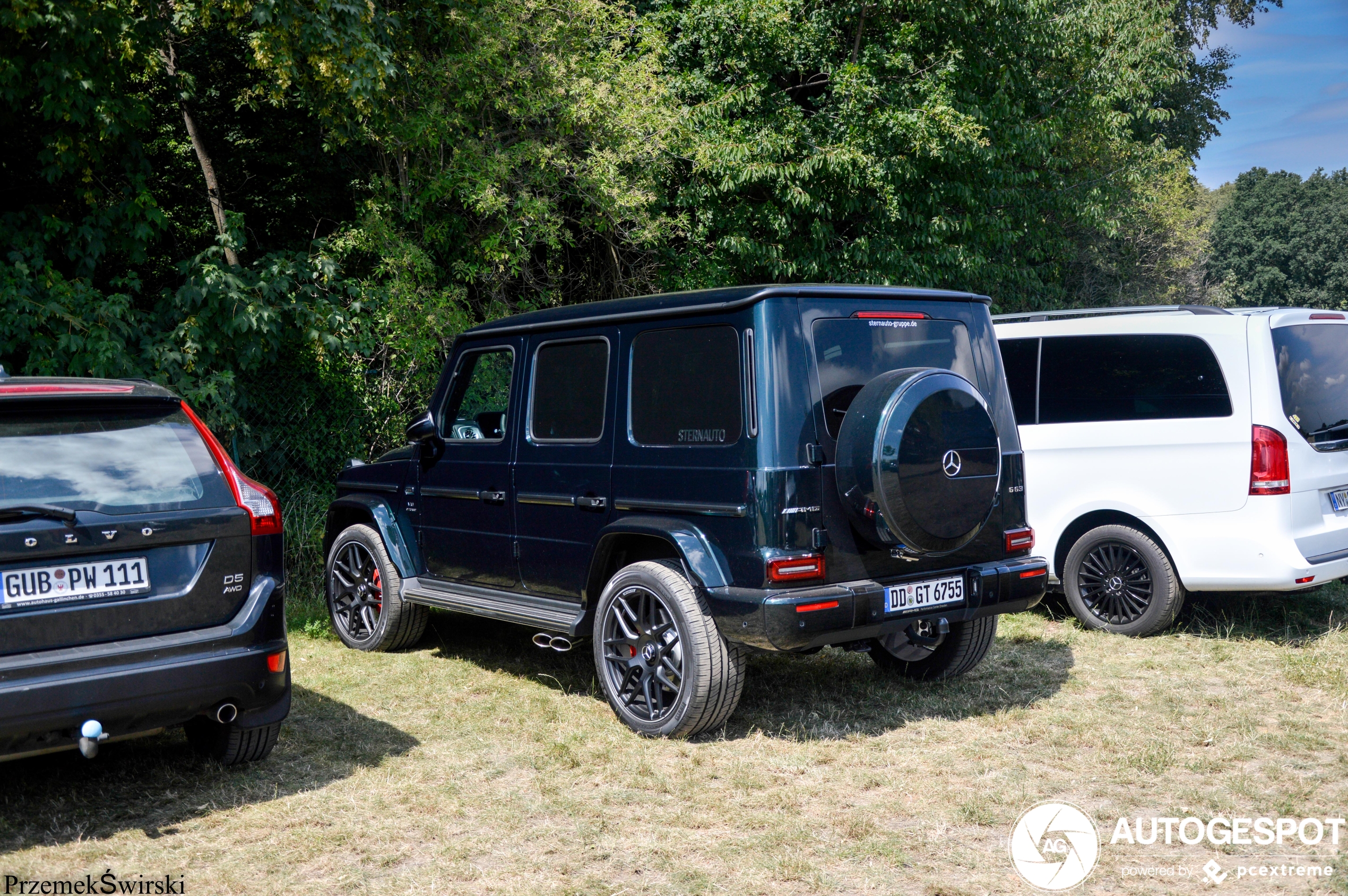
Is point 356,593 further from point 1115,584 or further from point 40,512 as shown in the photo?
point 1115,584

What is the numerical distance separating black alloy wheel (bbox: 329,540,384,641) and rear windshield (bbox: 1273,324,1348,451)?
19.1 ft

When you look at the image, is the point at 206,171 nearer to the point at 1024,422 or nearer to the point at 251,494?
the point at 251,494

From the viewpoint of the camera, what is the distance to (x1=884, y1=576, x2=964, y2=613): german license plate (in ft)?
16.9

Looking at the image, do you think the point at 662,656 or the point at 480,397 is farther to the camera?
the point at 480,397

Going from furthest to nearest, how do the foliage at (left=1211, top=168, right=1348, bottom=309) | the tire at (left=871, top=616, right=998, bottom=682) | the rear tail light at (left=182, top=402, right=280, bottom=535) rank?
the foliage at (left=1211, top=168, right=1348, bottom=309), the tire at (left=871, top=616, right=998, bottom=682), the rear tail light at (left=182, top=402, right=280, bottom=535)

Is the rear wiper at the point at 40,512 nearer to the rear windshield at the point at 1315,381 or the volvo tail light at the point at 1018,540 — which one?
the volvo tail light at the point at 1018,540

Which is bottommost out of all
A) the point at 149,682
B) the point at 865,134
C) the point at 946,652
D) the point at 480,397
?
the point at 946,652

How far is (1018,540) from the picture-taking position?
5758 millimetres

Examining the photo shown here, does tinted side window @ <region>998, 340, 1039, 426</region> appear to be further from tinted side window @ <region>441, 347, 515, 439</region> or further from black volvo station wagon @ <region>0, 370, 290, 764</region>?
black volvo station wagon @ <region>0, 370, 290, 764</region>

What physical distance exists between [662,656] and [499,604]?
1.25 metres

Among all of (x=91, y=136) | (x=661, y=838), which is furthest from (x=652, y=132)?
(x=661, y=838)

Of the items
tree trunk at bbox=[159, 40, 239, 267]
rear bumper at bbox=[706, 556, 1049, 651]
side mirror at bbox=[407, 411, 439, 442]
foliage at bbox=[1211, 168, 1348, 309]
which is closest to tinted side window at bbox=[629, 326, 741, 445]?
rear bumper at bbox=[706, 556, 1049, 651]

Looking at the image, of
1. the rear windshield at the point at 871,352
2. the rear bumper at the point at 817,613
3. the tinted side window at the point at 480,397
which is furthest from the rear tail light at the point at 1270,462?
the tinted side window at the point at 480,397
